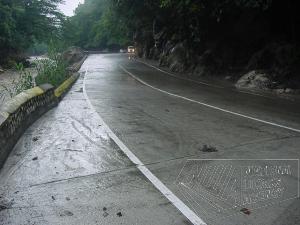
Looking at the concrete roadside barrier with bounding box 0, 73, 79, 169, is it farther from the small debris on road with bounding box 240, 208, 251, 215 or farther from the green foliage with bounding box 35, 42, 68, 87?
the small debris on road with bounding box 240, 208, 251, 215

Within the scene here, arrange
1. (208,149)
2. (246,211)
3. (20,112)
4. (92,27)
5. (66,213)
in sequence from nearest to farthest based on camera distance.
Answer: (246,211)
(66,213)
(208,149)
(20,112)
(92,27)

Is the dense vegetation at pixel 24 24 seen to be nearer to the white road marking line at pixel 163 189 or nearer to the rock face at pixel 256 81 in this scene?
the rock face at pixel 256 81

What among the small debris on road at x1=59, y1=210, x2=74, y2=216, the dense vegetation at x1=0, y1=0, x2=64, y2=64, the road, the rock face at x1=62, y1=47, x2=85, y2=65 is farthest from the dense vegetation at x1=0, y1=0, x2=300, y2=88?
the small debris on road at x1=59, y1=210, x2=74, y2=216

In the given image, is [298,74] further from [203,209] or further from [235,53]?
[203,209]

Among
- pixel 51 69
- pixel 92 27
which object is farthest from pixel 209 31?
pixel 92 27

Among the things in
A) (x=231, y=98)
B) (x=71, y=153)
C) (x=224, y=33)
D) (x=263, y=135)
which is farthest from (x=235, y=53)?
(x=71, y=153)

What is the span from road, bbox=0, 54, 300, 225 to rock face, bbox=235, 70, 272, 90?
6404 millimetres

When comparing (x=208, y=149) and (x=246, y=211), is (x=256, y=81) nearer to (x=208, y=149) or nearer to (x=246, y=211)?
(x=208, y=149)

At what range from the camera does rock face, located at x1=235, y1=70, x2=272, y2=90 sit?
19312 mm

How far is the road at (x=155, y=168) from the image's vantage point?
530 centimetres

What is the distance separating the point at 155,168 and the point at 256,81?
13.9 meters

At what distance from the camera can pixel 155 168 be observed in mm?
7117

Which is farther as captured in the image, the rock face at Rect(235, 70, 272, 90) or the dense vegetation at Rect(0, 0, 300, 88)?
the dense vegetation at Rect(0, 0, 300, 88)

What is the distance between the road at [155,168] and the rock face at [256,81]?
640 centimetres
